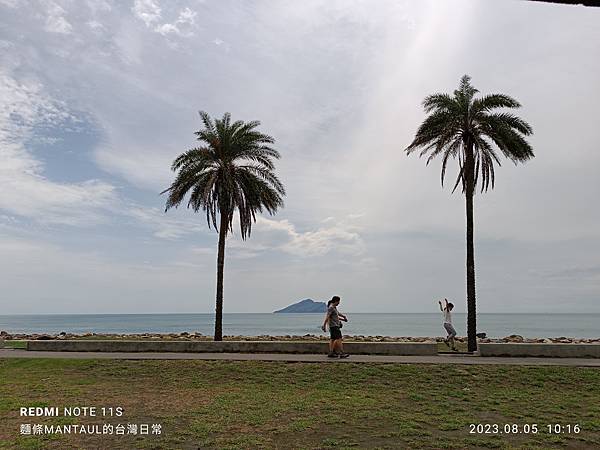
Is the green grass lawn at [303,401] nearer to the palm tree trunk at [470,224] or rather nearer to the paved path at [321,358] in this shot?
the paved path at [321,358]

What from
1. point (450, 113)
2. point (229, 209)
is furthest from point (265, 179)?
point (450, 113)

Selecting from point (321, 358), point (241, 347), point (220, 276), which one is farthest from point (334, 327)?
point (220, 276)

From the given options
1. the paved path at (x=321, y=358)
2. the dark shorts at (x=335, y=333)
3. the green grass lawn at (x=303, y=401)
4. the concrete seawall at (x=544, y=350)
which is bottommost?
the green grass lawn at (x=303, y=401)

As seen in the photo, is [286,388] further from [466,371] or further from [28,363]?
[28,363]

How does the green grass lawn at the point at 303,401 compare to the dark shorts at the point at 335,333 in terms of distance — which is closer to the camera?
the green grass lawn at the point at 303,401

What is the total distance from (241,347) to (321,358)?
132 inches

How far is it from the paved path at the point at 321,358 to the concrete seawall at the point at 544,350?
1.56ft

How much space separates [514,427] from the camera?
9.47 m

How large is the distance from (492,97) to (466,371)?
12.1 m

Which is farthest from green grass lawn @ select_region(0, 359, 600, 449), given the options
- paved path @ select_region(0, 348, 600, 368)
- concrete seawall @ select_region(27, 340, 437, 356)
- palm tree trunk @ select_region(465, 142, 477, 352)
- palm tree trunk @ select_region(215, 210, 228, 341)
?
palm tree trunk @ select_region(215, 210, 228, 341)

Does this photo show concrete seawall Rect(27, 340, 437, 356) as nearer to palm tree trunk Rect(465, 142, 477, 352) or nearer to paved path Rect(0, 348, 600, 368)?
paved path Rect(0, 348, 600, 368)

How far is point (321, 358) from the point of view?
52.2 ft

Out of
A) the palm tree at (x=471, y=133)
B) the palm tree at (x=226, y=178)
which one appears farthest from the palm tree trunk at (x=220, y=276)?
the palm tree at (x=471, y=133)

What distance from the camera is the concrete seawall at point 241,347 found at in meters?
17.2
